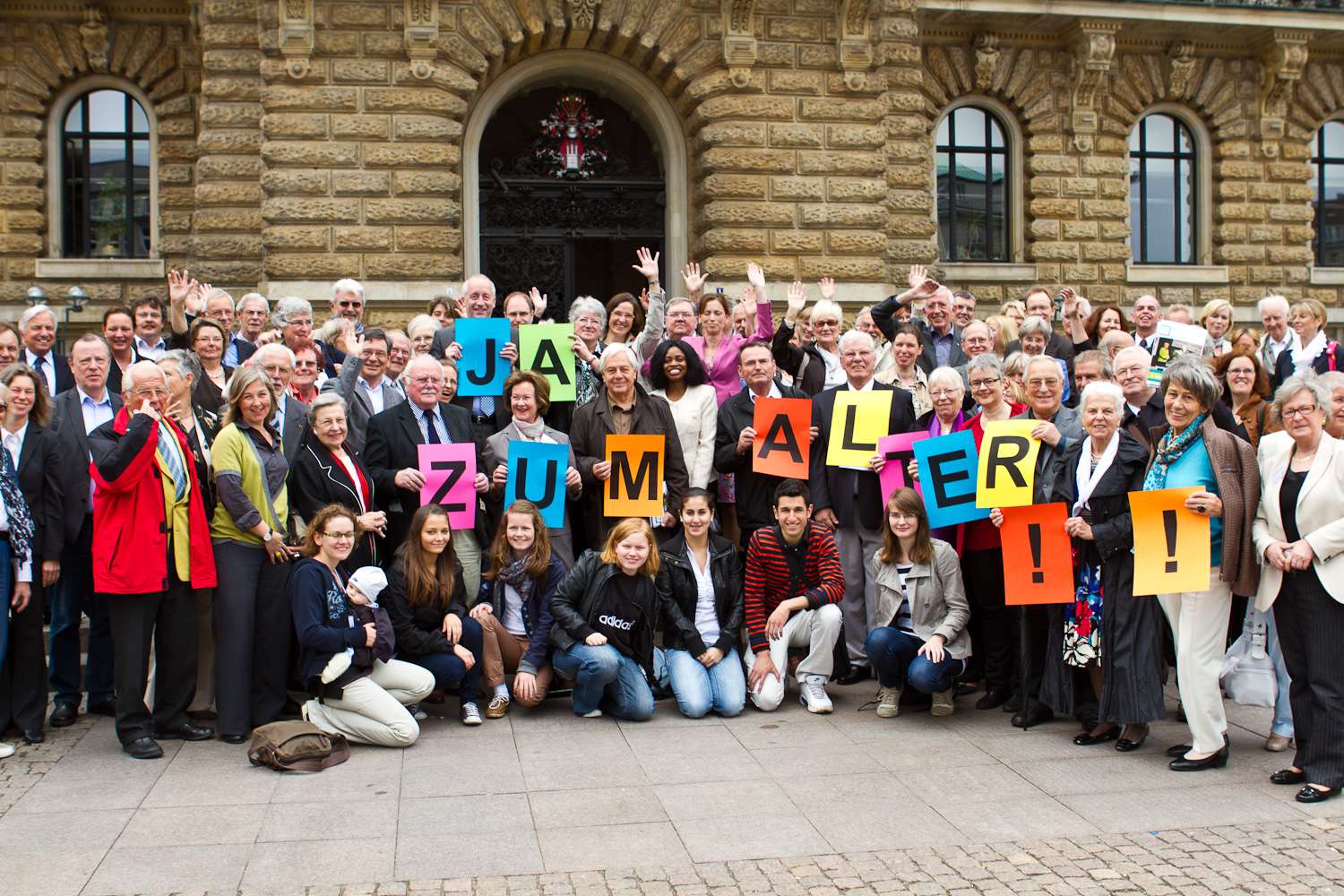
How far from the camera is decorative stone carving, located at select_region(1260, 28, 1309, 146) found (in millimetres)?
18562

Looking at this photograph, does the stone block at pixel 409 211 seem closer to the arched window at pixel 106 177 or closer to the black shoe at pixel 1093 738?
the arched window at pixel 106 177

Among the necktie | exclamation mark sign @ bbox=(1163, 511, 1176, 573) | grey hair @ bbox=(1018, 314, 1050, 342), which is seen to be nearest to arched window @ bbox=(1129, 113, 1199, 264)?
grey hair @ bbox=(1018, 314, 1050, 342)

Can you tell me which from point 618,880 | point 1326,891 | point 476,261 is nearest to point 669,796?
point 618,880

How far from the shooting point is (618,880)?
16.7ft

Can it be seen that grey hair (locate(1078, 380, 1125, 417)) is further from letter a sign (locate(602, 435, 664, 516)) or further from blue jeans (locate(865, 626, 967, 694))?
letter a sign (locate(602, 435, 664, 516))

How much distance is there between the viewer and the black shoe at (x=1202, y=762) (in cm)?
658

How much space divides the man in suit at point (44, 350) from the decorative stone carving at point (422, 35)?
6.82 m

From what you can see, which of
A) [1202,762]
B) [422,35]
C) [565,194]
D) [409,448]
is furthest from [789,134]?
[1202,762]

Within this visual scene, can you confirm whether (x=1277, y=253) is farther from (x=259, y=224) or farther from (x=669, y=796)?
(x=669, y=796)

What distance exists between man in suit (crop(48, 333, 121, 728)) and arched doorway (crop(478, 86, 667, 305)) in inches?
346

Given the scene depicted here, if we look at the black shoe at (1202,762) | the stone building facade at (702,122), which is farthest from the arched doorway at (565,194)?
the black shoe at (1202,762)

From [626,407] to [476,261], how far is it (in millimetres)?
8176

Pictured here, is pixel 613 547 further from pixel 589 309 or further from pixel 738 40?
pixel 738 40

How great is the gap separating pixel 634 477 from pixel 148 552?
2910 millimetres
